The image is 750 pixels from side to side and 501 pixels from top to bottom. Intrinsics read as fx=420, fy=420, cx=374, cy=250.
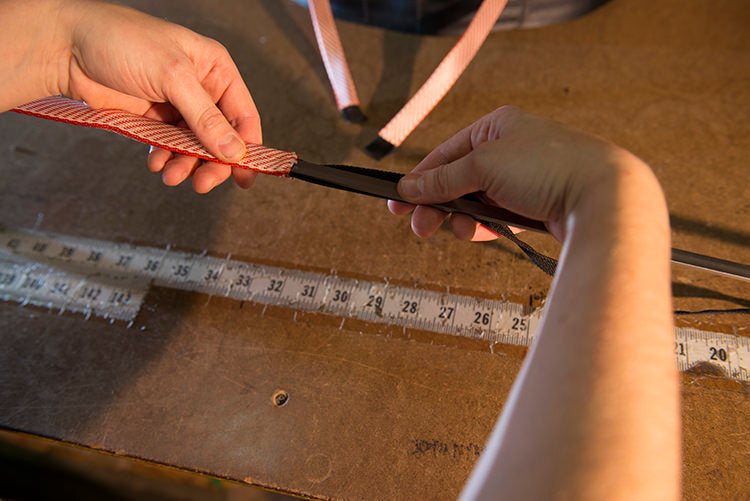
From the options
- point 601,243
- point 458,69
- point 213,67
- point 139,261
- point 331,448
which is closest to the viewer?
point 601,243

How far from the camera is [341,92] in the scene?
136 cm

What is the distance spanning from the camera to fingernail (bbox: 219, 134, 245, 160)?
0.90 m

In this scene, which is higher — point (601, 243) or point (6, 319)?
point (601, 243)

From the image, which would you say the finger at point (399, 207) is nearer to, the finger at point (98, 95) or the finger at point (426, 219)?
the finger at point (426, 219)

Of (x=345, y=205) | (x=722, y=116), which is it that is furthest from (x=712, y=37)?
(x=345, y=205)

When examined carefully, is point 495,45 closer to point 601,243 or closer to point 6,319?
point 601,243

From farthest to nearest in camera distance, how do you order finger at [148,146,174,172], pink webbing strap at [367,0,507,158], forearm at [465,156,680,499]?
pink webbing strap at [367,0,507,158] < finger at [148,146,174,172] < forearm at [465,156,680,499]

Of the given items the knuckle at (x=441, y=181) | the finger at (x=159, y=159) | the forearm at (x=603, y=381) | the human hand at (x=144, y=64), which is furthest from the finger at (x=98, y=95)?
the forearm at (x=603, y=381)

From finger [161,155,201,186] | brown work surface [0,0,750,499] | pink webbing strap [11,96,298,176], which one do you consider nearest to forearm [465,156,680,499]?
brown work surface [0,0,750,499]

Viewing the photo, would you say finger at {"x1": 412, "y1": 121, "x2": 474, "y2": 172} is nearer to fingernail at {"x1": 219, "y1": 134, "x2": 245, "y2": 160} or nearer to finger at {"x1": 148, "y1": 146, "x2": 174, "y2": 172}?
fingernail at {"x1": 219, "y1": 134, "x2": 245, "y2": 160}

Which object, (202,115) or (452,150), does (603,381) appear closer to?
(452,150)

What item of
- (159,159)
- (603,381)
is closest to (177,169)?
(159,159)

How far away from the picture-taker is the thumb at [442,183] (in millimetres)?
757

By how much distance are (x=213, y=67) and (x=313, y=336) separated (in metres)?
0.71
